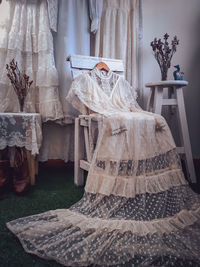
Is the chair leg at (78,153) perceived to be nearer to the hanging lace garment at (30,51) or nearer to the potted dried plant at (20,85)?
the hanging lace garment at (30,51)

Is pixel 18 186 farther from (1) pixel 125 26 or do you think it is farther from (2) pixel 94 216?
(1) pixel 125 26

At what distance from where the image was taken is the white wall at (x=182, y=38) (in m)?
2.32

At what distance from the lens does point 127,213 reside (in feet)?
3.67

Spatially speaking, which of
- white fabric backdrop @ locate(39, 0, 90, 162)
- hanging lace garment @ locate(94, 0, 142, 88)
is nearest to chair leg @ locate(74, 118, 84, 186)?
white fabric backdrop @ locate(39, 0, 90, 162)

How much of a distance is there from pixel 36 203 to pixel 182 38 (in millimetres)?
2038

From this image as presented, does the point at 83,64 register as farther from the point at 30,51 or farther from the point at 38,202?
the point at 38,202

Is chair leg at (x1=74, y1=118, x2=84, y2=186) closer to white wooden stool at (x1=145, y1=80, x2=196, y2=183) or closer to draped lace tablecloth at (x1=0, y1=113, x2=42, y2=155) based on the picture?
draped lace tablecloth at (x1=0, y1=113, x2=42, y2=155)

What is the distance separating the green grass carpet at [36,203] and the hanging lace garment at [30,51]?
512 millimetres

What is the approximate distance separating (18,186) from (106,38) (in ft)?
4.96

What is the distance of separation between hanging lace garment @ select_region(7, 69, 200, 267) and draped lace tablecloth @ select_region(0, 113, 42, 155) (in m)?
0.43

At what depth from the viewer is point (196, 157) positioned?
94.3 inches

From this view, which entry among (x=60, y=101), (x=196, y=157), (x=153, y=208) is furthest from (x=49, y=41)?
(x=196, y=157)

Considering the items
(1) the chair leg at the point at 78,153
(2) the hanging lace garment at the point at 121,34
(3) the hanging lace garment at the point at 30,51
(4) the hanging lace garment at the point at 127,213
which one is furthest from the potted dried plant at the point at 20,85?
(2) the hanging lace garment at the point at 121,34

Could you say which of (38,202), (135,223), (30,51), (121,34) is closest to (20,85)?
(30,51)
